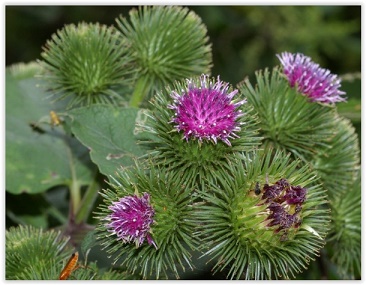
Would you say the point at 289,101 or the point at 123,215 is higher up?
the point at 289,101

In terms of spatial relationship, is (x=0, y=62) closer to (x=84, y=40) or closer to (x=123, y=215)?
(x=84, y=40)

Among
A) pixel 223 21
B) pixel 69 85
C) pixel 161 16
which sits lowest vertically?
pixel 69 85

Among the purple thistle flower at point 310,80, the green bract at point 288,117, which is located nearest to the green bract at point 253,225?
the green bract at point 288,117

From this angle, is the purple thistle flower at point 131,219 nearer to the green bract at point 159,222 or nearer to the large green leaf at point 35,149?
the green bract at point 159,222

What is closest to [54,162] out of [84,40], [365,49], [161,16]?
[84,40]

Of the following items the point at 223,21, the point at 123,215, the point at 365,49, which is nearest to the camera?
the point at 123,215

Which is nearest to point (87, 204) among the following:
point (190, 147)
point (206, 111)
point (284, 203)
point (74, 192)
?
point (74, 192)
